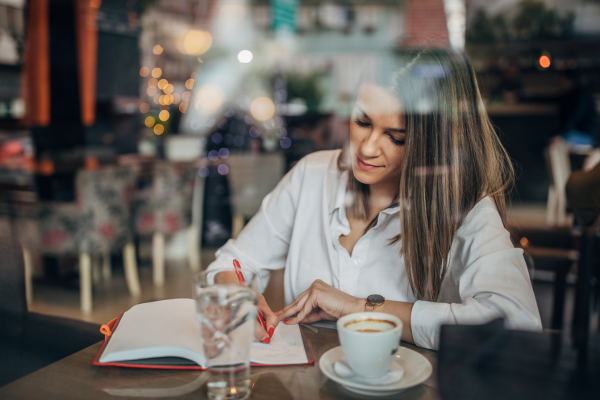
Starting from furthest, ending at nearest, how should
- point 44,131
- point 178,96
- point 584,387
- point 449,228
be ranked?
point 178,96
point 44,131
point 449,228
point 584,387

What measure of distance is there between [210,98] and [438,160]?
279 cm

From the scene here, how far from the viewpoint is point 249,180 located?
2418 mm

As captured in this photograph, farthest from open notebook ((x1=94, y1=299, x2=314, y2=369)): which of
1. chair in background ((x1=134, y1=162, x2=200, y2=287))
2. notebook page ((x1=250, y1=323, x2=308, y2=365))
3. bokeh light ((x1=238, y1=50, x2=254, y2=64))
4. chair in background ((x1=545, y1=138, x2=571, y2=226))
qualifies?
bokeh light ((x1=238, y1=50, x2=254, y2=64))

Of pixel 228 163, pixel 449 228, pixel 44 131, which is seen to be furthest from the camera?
pixel 44 131

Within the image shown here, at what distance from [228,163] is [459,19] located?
1.66 metres

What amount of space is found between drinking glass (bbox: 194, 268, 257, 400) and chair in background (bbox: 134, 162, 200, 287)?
7.33ft

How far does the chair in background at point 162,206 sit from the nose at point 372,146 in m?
2.03

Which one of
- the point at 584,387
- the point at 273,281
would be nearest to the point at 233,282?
the point at 584,387

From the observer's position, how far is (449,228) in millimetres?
818

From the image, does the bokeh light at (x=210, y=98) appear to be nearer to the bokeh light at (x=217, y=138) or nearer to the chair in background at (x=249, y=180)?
the bokeh light at (x=217, y=138)

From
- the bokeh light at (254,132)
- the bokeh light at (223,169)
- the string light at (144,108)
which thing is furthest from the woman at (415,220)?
the string light at (144,108)

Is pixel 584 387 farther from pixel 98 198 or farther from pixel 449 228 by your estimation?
pixel 98 198

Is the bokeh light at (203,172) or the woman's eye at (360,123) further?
the bokeh light at (203,172)

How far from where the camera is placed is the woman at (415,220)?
711mm
